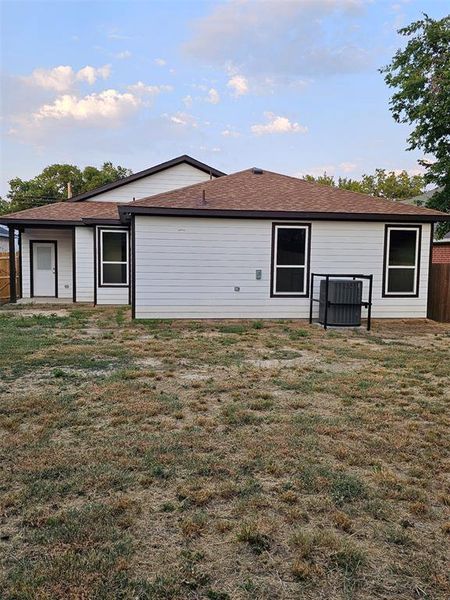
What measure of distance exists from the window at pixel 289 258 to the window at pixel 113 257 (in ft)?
17.3

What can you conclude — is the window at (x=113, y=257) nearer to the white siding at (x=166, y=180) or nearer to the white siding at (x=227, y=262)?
the white siding at (x=166, y=180)

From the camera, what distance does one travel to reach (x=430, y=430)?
Answer: 4148mm

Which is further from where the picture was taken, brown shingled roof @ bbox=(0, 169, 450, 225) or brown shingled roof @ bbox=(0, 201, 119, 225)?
brown shingled roof @ bbox=(0, 201, 119, 225)

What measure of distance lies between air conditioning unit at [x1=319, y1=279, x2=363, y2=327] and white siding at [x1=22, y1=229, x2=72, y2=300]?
32.6ft

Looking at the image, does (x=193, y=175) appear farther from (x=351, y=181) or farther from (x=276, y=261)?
(x=351, y=181)

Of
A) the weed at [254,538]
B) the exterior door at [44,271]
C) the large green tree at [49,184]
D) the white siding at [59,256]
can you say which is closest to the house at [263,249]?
the white siding at [59,256]

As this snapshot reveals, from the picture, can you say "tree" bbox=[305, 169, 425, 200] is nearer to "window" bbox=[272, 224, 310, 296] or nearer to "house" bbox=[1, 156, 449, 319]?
"house" bbox=[1, 156, 449, 319]

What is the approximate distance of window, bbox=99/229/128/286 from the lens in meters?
14.4

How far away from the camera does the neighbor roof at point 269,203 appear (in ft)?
35.4

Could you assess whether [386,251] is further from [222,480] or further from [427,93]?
[222,480]

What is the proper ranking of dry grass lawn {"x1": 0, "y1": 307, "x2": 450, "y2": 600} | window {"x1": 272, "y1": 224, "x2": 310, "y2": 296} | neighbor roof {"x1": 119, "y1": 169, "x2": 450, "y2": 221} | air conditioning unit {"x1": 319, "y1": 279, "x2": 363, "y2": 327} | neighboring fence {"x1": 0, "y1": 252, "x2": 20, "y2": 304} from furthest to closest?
1. neighboring fence {"x1": 0, "y1": 252, "x2": 20, "y2": 304}
2. window {"x1": 272, "y1": 224, "x2": 310, "y2": 296}
3. neighbor roof {"x1": 119, "y1": 169, "x2": 450, "y2": 221}
4. air conditioning unit {"x1": 319, "y1": 279, "x2": 363, "y2": 327}
5. dry grass lawn {"x1": 0, "y1": 307, "x2": 450, "y2": 600}

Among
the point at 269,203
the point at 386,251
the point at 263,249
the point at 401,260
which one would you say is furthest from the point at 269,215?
the point at 401,260

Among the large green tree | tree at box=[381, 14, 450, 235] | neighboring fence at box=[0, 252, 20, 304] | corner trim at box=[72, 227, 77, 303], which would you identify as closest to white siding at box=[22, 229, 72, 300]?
neighboring fence at box=[0, 252, 20, 304]

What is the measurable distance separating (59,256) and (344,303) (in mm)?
10682
